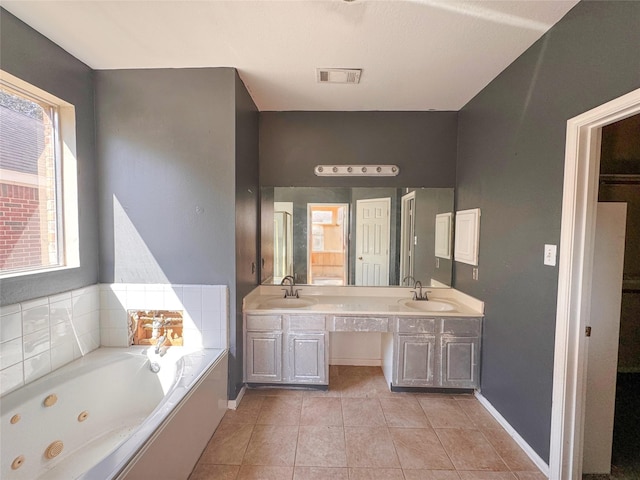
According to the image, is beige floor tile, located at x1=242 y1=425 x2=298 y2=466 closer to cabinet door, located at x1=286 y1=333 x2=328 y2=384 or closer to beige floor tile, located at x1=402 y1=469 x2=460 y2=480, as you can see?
cabinet door, located at x1=286 y1=333 x2=328 y2=384

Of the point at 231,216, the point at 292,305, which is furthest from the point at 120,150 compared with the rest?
the point at 292,305

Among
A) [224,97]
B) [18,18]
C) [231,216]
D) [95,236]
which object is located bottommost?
[95,236]

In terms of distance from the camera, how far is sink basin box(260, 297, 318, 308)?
2637 millimetres

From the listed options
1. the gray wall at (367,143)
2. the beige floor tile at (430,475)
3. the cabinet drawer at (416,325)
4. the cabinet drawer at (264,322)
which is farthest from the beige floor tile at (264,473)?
the gray wall at (367,143)

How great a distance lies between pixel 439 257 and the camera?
9.59 ft

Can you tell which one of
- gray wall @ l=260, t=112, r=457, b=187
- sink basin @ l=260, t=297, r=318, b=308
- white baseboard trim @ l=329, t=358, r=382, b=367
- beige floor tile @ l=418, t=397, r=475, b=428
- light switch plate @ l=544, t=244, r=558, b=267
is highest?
gray wall @ l=260, t=112, r=457, b=187

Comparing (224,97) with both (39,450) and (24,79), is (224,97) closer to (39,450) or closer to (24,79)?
(24,79)

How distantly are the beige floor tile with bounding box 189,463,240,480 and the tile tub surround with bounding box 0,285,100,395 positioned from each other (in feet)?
3.76

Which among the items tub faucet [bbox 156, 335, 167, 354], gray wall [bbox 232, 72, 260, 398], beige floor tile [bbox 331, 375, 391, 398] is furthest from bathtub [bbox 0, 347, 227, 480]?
beige floor tile [bbox 331, 375, 391, 398]

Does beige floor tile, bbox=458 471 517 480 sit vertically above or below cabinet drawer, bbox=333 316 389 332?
below

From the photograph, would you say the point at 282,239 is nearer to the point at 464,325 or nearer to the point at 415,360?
the point at 415,360

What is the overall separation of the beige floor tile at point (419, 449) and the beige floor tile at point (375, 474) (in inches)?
3.0

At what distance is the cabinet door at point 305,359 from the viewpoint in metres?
2.45

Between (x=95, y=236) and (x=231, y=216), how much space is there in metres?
1.11
